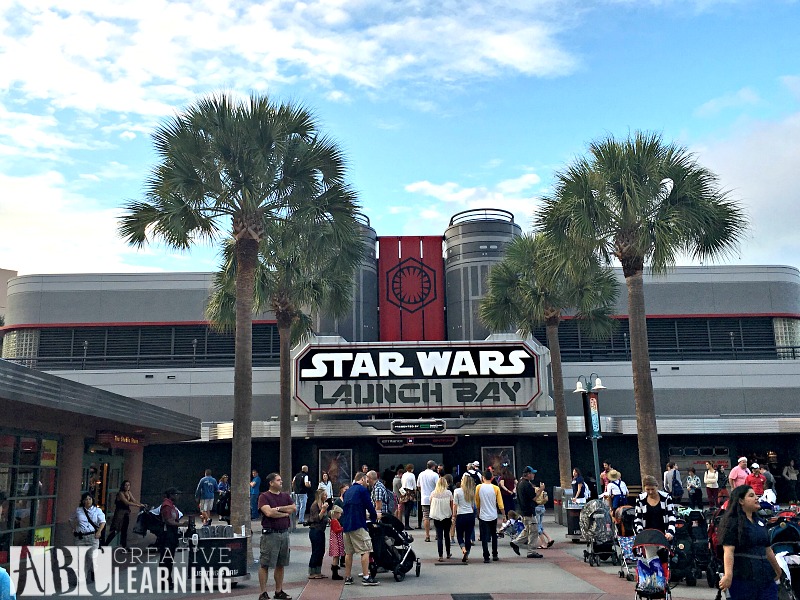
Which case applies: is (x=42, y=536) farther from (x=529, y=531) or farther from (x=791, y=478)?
(x=791, y=478)

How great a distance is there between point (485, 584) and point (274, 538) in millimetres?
3552

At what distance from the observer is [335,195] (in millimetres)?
16688

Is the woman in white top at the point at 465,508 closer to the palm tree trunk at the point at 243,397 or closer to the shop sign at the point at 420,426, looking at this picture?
the palm tree trunk at the point at 243,397

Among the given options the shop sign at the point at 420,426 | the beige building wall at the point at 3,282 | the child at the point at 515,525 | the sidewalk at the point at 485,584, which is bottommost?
the sidewalk at the point at 485,584

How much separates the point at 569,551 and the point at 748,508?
31.7 ft

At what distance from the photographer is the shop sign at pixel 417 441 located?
29.8m

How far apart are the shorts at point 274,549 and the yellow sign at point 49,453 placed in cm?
814

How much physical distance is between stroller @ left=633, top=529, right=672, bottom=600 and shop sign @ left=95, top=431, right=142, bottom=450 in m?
13.7

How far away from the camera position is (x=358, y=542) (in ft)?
40.1

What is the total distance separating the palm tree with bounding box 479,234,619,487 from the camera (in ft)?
78.6

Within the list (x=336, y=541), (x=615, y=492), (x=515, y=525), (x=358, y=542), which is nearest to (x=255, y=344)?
(x=515, y=525)

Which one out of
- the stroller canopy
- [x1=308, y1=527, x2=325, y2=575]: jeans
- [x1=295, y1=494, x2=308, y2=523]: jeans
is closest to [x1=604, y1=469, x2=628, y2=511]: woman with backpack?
the stroller canopy

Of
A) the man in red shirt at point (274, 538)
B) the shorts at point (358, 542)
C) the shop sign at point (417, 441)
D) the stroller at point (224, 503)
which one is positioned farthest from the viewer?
the shop sign at point (417, 441)
